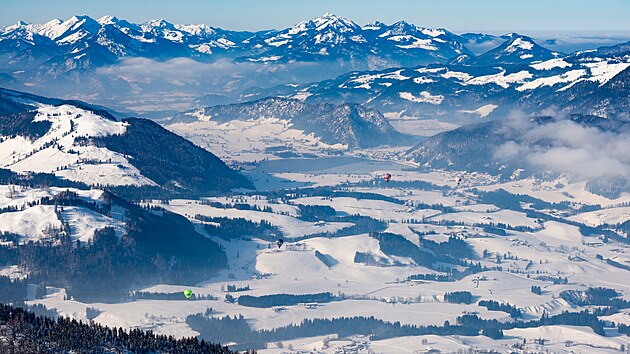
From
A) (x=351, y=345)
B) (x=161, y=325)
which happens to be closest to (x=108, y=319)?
(x=161, y=325)

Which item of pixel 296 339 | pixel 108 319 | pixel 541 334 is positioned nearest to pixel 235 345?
pixel 296 339

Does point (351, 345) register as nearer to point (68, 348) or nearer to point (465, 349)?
point (465, 349)

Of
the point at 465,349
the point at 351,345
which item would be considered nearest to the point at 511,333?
the point at 465,349

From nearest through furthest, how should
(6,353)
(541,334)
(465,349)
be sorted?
(6,353) < (465,349) < (541,334)

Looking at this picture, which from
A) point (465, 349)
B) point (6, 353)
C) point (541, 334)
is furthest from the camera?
point (541, 334)

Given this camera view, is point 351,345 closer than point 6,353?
No

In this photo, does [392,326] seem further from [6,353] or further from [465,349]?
[6,353]

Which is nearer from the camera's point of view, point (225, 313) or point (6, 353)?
point (6, 353)

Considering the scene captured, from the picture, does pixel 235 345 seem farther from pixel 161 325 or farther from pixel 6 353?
pixel 6 353
